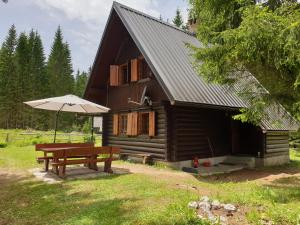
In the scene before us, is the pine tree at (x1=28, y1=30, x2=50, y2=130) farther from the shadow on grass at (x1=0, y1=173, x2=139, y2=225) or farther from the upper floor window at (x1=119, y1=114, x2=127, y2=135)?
the shadow on grass at (x1=0, y1=173, x2=139, y2=225)

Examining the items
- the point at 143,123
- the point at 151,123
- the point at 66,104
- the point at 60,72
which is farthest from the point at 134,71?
the point at 60,72

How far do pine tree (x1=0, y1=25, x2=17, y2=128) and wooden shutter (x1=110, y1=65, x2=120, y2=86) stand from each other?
33250mm

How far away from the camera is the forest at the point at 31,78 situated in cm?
4419

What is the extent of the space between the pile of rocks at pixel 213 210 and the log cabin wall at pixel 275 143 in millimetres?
9492

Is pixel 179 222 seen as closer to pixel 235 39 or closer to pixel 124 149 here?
pixel 235 39

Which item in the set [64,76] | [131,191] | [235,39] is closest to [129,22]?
[235,39]

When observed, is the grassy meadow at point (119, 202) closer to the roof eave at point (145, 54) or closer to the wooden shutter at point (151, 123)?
the roof eave at point (145, 54)

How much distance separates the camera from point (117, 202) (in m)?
6.38

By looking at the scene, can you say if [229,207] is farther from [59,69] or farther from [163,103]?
[59,69]

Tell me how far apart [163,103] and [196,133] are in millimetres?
2200

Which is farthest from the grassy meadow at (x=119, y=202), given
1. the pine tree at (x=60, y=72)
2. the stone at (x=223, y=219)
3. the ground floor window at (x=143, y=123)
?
the pine tree at (x=60, y=72)

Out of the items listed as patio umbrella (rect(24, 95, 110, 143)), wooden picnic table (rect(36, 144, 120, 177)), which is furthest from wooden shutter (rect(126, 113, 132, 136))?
wooden picnic table (rect(36, 144, 120, 177))

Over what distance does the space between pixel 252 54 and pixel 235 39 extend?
55cm

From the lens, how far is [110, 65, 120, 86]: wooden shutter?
1547 centimetres
